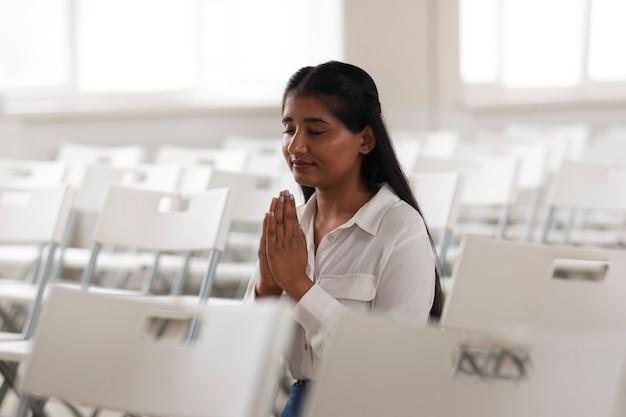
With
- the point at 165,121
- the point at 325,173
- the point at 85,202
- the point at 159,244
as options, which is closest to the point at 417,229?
the point at 325,173

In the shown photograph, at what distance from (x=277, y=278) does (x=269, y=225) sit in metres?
0.12

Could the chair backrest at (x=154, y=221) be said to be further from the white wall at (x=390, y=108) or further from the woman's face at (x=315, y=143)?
the white wall at (x=390, y=108)

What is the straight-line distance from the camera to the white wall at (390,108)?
744 centimetres

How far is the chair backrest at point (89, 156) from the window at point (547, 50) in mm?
3836

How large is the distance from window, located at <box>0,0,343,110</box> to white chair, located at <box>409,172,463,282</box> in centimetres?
460

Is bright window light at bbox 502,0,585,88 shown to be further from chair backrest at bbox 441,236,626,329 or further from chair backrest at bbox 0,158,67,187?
chair backrest at bbox 441,236,626,329

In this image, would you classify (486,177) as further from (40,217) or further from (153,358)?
(153,358)

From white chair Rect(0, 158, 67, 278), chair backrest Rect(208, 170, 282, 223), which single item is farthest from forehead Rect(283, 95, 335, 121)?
white chair Rect(0, 158, 67, 278)

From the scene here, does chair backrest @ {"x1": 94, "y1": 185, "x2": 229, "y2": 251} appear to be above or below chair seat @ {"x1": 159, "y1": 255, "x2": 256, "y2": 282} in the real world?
above

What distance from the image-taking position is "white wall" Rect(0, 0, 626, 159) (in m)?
7.44

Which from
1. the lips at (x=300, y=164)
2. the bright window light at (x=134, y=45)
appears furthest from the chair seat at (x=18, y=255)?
the lips at (x=300, y=164)

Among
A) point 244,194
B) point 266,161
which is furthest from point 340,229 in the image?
point 266,161

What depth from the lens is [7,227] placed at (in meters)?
3.72

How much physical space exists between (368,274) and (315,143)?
0.30 meters
